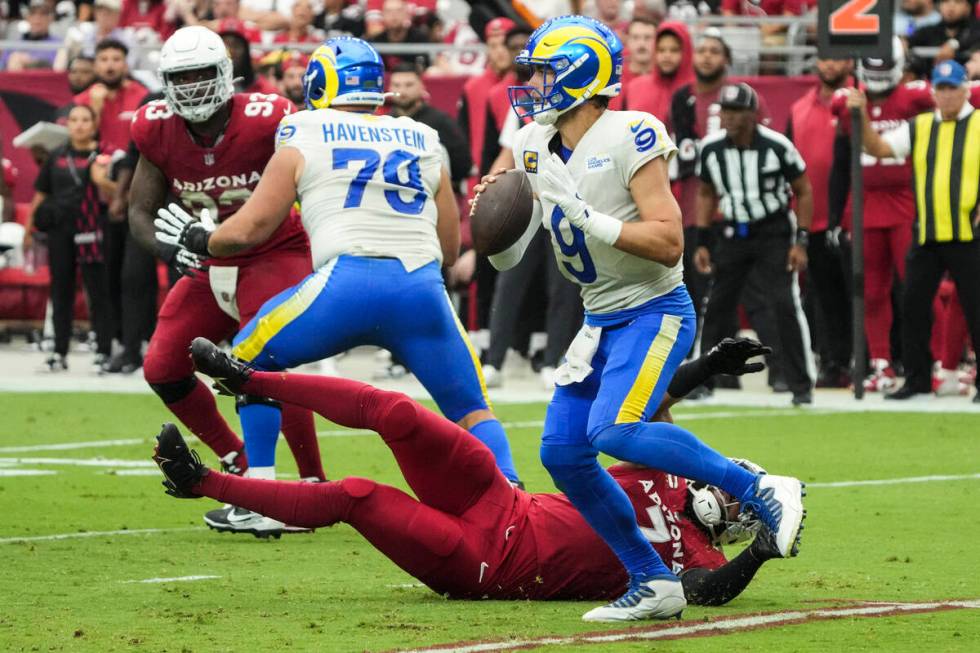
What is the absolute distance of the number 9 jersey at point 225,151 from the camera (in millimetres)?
8195

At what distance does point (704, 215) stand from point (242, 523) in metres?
5.79

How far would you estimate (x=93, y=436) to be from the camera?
11.2 meters

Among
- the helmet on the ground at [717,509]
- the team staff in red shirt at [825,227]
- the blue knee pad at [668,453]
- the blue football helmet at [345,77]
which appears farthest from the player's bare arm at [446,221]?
the team staff in red shirt at [825,227]

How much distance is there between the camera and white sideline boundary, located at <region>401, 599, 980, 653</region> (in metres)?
5.13

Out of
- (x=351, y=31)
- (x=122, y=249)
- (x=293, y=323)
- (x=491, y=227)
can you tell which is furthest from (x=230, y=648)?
(x=351, y=31)

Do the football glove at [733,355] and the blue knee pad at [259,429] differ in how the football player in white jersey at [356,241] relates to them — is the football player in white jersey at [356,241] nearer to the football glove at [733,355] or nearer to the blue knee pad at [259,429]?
the blue knee pad at [259,429]

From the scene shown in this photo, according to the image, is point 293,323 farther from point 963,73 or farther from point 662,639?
point 963,73

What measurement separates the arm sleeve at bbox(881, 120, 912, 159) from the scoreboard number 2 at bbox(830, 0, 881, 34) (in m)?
0.78

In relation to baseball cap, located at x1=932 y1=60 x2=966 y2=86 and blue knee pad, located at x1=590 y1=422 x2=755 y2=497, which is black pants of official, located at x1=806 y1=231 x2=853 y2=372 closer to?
baseball cap, located at x1=932 y1=60 x2=966 y2=86

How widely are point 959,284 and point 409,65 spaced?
13.8ft

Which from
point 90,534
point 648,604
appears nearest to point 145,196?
point 90,534

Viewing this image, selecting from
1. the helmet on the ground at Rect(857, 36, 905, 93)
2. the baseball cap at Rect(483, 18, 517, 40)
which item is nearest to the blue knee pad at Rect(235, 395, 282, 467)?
the helmet on the ground at Rect(857, 36, 905, 93)

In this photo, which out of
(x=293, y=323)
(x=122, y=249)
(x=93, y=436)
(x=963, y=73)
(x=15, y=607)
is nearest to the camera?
(x=15, y=607)

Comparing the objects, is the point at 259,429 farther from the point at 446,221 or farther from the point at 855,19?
the point at 855,19
